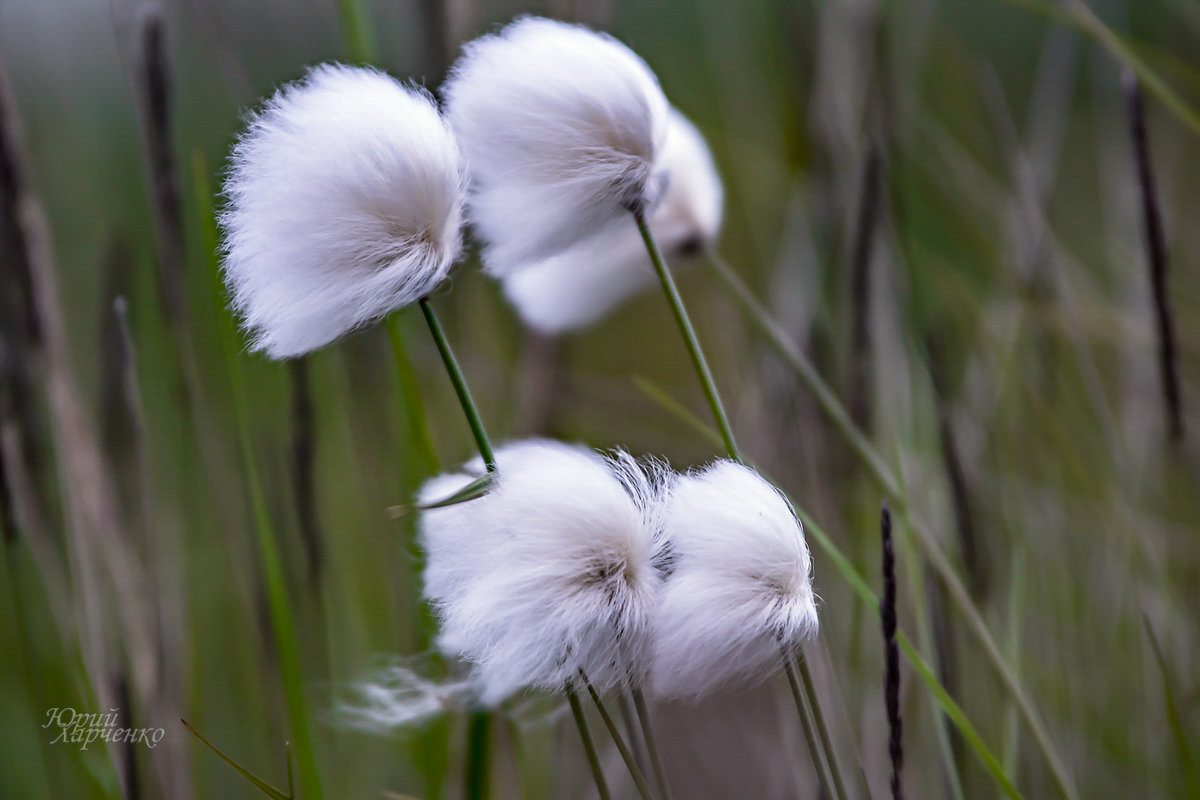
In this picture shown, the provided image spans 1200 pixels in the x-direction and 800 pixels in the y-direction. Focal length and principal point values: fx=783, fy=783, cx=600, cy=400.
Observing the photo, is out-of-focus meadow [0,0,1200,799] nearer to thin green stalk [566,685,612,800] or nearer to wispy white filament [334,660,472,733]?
wispy white filament [334,660,472,733]

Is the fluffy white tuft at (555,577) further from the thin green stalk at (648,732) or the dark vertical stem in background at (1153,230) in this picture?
the dark vertical stem in background at (1153,230)

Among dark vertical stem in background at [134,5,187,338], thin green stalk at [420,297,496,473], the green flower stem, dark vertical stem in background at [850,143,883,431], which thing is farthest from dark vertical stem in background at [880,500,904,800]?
dark vertical stem in background at [134,5,187,338]

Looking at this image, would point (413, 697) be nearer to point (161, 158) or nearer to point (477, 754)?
point (477, 754)

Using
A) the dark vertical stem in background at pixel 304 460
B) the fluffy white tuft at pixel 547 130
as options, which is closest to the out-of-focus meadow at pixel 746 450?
the dark vertical stem in background at pixel 304 460

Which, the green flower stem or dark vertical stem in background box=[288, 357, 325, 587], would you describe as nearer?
the green flower stem

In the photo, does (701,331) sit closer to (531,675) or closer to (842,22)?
(842,22)

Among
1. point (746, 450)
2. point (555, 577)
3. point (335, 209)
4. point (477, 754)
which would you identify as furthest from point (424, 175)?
point (746, 450)
